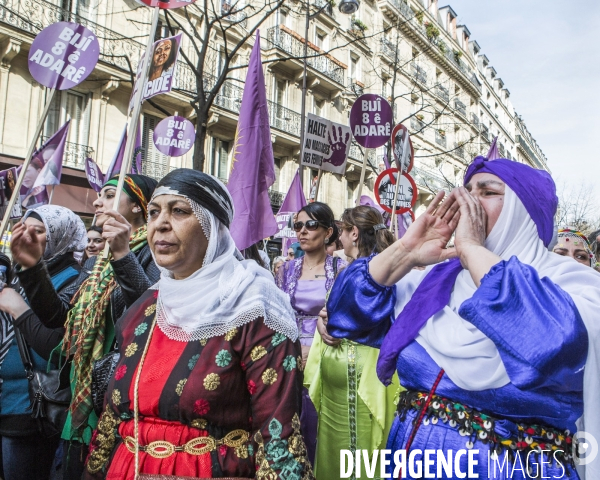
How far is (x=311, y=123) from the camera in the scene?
23.7 feet

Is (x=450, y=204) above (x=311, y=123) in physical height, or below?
below

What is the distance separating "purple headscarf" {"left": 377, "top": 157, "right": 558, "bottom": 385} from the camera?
1.68 m

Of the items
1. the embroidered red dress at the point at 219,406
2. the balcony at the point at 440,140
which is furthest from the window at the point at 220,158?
the balcony at the point at 440,140

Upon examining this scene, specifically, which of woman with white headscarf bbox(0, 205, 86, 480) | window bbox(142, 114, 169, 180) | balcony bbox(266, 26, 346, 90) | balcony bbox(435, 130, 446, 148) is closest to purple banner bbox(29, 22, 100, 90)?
woman with white headscarf bbox(0, 205, 86, 480)

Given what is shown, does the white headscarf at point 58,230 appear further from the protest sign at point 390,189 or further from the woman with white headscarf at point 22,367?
the protest sign at point 390,189

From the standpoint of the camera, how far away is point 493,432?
1523 mm

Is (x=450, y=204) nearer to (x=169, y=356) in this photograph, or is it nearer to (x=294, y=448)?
(x=294, y=448)

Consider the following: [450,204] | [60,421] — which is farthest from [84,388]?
[450,204]

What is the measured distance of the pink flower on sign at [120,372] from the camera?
1.81m

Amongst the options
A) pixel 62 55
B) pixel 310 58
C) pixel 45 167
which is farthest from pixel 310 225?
pixel 310 58

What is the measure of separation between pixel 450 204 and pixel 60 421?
2.25 m

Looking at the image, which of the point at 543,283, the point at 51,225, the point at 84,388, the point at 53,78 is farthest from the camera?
the point at 53,78

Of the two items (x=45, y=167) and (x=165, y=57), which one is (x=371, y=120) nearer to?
(x=165, y=57)

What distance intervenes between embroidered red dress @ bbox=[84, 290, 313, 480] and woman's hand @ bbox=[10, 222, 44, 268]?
1032 mm
